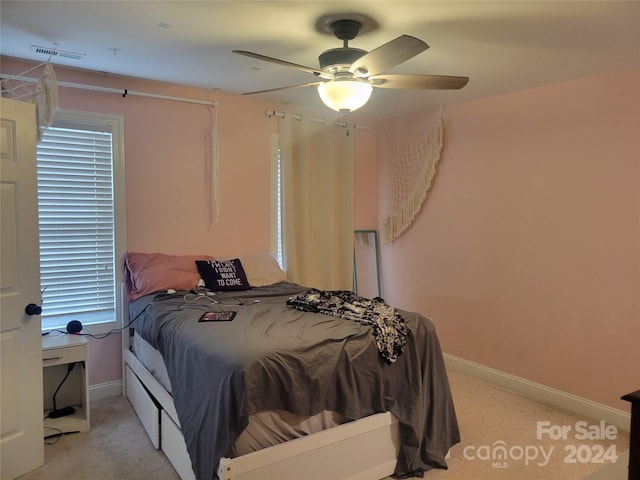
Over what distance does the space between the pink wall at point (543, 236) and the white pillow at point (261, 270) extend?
144 centimetres

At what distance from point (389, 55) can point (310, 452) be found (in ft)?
6.00

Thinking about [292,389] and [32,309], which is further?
[32,309]

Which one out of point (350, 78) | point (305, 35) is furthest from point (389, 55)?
point (305, 35)

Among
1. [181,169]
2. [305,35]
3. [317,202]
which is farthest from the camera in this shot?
[317,202]

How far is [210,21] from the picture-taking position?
7.59 ft

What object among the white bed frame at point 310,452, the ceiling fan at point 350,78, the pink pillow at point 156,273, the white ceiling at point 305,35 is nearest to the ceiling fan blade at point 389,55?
the ceiling fan at point 350,78

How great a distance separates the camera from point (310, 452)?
2.10 metres

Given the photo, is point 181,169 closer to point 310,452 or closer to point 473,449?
point 310,452

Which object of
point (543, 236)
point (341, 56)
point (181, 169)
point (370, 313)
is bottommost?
point (370, 313)

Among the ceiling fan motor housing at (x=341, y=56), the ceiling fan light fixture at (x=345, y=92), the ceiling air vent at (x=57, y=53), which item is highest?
the ceiling air vent at (x=57, y=53)

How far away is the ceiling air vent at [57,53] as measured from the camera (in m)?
2.79

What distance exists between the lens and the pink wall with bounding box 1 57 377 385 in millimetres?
3379

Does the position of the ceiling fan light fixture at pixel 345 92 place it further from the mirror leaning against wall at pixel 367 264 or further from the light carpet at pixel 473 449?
the mirror leaning against wall at pixel 367 264

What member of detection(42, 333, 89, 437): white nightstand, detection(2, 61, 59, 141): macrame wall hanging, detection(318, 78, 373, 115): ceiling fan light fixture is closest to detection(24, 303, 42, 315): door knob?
detection(42, 333, 89, 437): white nightstand
